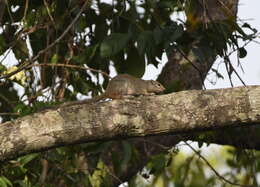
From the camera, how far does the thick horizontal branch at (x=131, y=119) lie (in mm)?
3277

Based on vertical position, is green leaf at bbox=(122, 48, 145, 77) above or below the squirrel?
above

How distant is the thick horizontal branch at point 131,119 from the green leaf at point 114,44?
3.41ft

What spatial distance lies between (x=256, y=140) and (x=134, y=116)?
248 centimetres

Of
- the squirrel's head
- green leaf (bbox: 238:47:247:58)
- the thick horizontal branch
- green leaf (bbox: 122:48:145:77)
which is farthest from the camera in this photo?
the squirrel's head

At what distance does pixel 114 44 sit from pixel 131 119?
47.1 inches

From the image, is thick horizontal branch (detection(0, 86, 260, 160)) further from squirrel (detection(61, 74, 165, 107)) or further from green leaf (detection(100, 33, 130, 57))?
squirrel (detection(61, 74, 165, 107))

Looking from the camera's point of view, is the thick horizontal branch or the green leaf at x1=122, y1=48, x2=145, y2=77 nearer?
the thick horizontal branch

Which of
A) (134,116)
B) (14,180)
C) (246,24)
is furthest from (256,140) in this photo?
(134,116)

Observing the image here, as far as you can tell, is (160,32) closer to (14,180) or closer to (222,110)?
(222,110)

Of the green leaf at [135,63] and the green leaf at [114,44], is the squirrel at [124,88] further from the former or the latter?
the green leaf at [114,44]

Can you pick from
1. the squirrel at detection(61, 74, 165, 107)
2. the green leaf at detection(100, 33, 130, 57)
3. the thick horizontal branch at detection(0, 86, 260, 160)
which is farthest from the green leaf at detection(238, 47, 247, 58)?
the thick horizontal branch at detection(0, 86, 260, 160)

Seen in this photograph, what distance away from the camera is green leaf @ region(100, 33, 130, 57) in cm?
446

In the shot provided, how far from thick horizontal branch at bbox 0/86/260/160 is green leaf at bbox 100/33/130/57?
3.41 ft

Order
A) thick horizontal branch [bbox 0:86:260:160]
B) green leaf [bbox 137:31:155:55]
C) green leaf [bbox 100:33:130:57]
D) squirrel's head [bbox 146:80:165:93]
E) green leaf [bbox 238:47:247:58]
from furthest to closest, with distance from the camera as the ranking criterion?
squirrel's head [bbox 146:80:165:93] → green leaf [bbox 238:47:247:58] → green leaf [bbox 100:33:130:57] → green leaf [bbox 137:31:155:55] → thick horizontal branch [bbox 0:86:260:160]
